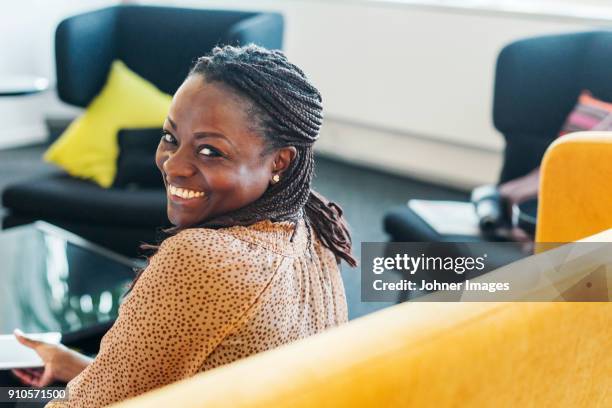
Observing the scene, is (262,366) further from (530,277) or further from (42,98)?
(42,98)

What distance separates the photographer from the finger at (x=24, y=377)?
63.2 inches

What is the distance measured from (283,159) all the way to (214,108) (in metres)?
0.14

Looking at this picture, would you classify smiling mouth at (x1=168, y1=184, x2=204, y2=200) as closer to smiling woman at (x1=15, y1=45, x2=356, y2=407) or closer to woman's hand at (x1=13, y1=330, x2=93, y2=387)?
smiling woman at (x1=15, y1=45, x2=356, y2=407)

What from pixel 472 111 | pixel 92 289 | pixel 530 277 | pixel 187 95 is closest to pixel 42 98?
pixel 472 111

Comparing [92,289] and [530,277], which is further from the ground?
[530,277]

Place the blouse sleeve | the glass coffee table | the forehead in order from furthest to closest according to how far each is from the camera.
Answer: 1. the glass coffee table
2. the forehead
3. the blouse sleeve

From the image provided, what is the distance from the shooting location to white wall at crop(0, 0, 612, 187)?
4.05 meters

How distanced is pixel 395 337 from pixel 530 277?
22cm

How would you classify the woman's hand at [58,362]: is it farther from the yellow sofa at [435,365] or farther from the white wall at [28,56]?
the white wall at [28,56]

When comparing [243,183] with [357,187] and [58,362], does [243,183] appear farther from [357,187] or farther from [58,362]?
[357,187]

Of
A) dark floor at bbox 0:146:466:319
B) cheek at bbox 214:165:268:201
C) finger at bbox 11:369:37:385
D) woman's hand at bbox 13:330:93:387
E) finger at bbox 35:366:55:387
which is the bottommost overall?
dark floor at bbox 0:146:466:319

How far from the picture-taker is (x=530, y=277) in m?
0.89

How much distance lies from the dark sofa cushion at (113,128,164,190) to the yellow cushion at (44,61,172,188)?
0.14 feet

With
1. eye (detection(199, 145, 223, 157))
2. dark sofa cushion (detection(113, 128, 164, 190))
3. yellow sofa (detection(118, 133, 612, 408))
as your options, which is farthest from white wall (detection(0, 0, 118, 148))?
yellow sofa (detection(118, 133, 612, 408))
